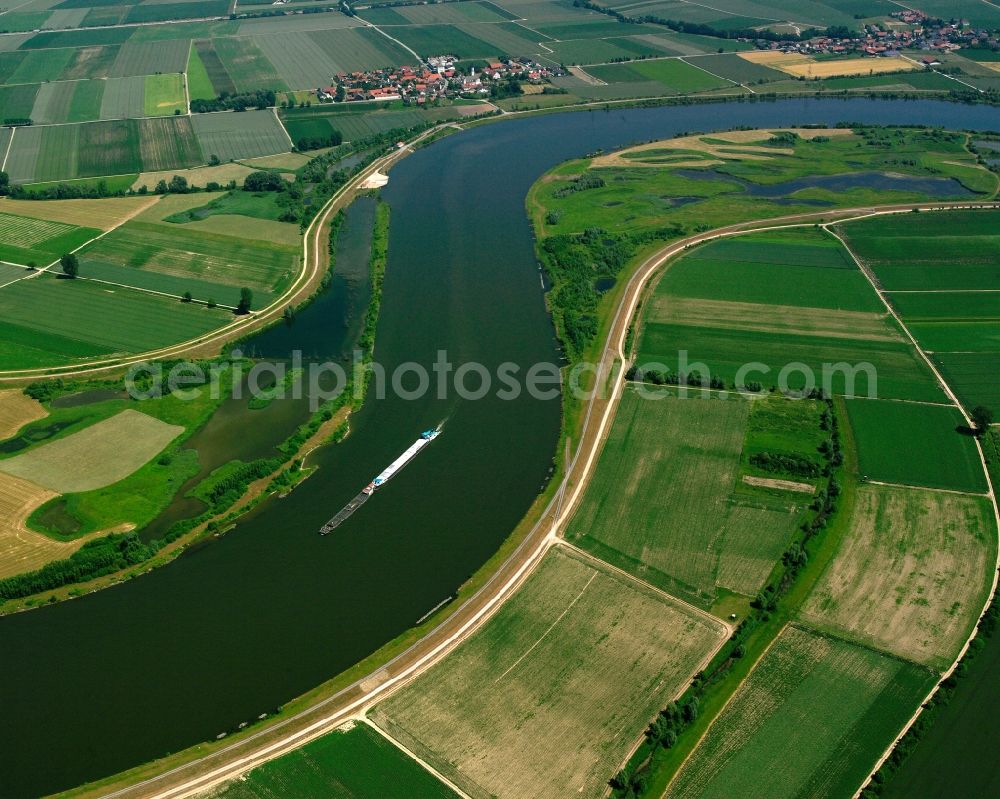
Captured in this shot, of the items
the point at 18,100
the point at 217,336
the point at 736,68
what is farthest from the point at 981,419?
the point at 18,100

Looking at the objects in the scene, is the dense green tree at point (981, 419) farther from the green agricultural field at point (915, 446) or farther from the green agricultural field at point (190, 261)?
the green agricultural field at point (190, 261)

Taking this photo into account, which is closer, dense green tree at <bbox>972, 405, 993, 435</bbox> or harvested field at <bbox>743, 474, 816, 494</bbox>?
harvested field at <bbox>743, 474, 816, 494</bbox>

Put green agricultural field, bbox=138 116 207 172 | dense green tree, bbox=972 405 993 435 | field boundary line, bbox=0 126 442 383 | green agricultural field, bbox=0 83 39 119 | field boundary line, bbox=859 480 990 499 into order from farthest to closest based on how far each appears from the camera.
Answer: green agricultural field, bbox=0 83 39 119
green agricultural field, bbox=138 116 207 172
field boundary line, bbox=0 126 442 383
dense green tree, bbox=972 405 993 435
field boundary line, bbox=859 480 990 499

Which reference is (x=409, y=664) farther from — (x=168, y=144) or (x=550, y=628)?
(x=168, y=144)

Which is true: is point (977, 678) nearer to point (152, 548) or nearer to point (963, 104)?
point (152, 548)

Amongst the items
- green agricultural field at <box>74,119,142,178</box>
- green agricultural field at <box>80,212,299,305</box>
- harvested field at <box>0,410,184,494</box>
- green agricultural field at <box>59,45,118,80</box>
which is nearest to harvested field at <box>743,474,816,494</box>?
harvested field at <box>0,410,184,494</box>

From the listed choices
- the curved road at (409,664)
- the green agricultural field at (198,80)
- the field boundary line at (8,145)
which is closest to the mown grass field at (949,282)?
the curved road at (409,664)

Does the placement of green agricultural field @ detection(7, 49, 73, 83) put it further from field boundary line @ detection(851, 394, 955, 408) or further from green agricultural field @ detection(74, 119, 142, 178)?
field boundary line @ detection(851, 394, 955, 408)
